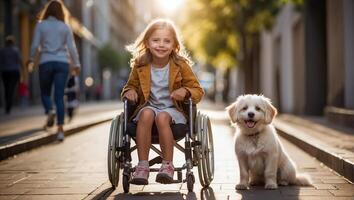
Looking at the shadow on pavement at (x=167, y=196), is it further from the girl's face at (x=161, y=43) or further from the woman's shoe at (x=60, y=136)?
the woman's shoe at (x=60, y=136)

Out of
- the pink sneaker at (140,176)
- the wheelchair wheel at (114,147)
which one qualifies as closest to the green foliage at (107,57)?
the wheelchair wheel at (114,147)

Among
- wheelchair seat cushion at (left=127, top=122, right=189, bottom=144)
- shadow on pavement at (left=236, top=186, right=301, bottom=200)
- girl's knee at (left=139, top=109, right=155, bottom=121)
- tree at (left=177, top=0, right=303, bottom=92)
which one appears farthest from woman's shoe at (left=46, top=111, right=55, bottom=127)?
tree at (left=177, top=0, right=303, bottom=92)

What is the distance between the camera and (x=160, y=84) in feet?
20.1

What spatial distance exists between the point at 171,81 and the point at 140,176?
0.93m

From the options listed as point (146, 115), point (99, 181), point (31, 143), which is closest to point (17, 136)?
point (31, 143)

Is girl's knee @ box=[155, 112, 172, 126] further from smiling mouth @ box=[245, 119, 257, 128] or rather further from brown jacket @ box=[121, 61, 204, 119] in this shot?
smiling mouth @ box=[245, 119, 257, 128]

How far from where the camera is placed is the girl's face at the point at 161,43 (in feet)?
20.1

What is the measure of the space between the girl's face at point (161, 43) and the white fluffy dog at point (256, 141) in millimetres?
746

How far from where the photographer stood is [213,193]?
5934 millimetres

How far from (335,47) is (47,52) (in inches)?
270

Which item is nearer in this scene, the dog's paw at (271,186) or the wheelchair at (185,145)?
the wheelchair at (185,145)

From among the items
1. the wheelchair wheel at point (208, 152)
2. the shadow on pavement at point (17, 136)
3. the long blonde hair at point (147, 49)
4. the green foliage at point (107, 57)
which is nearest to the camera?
the wheelchair wheel at point (208, 152)

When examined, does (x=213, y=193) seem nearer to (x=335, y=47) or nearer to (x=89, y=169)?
(x=89, y=169)

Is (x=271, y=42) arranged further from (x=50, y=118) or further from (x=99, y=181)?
(x=99, y=181)
